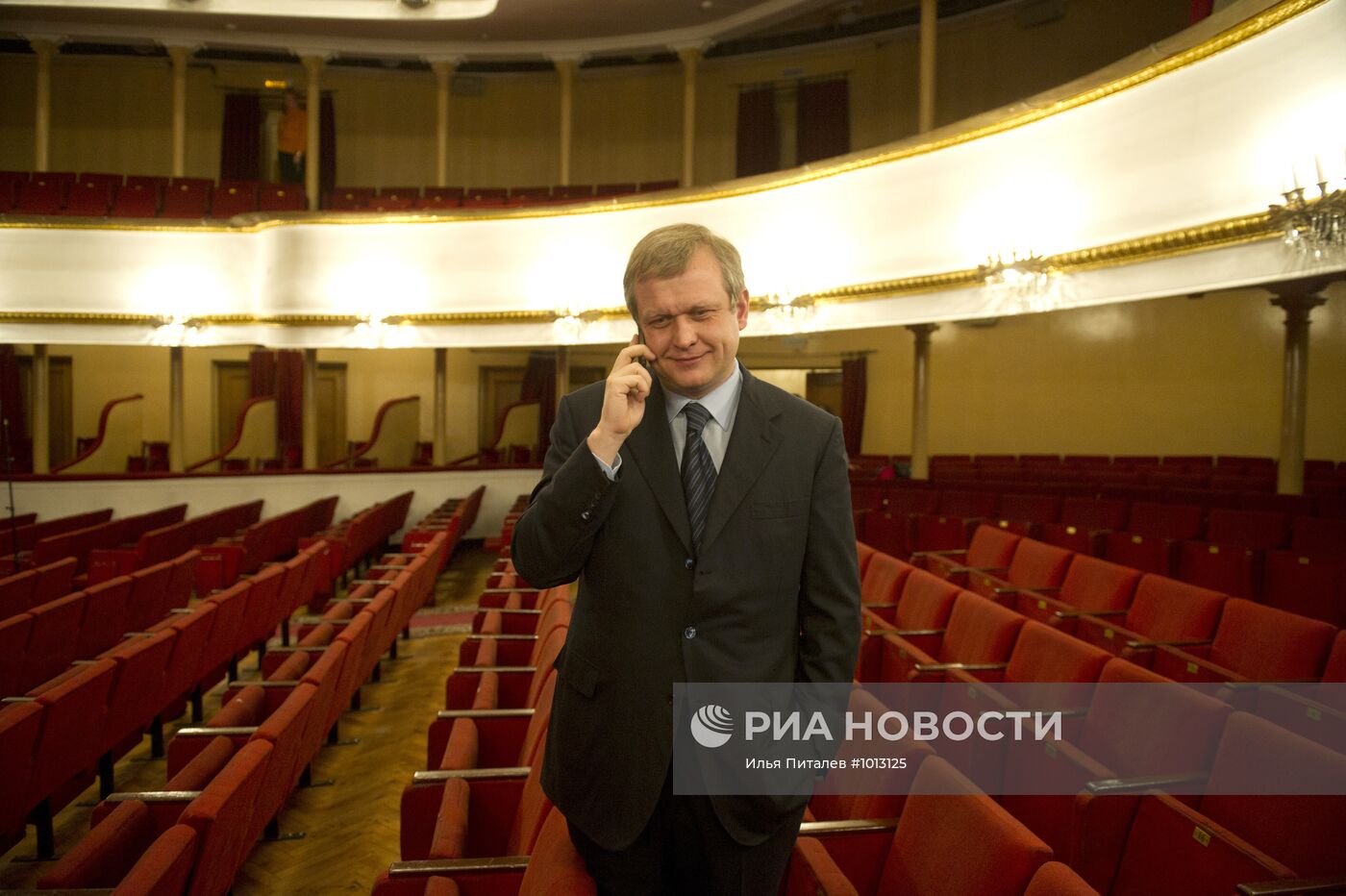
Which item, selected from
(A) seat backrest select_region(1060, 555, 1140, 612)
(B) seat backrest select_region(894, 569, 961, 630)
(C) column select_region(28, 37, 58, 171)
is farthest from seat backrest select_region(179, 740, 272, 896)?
(C) column select_region(28, 37, 58, 171)

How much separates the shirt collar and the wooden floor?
1.88 metres

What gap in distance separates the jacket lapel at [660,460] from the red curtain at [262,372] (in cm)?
1144

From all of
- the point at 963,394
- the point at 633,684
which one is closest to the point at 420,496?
the point at 963,394

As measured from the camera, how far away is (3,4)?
8.99m

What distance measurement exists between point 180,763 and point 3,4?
1078 cm

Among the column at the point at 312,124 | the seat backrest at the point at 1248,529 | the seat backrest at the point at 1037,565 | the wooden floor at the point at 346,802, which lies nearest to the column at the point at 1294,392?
the seat backrest at the point at 1248,529

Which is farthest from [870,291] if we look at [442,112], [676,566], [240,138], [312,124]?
[240,138]

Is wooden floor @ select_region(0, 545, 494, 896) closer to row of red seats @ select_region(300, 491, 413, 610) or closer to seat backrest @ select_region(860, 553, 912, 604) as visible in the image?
row of red seats @ select_region(300, 491, 413, 610)

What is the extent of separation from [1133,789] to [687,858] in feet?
3.86

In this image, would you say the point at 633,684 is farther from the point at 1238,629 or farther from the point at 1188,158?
the point at 1188,158

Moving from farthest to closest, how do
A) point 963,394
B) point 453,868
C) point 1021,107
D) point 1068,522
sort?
point 963,394
point 1068,522
point 1021,107
point 453,868

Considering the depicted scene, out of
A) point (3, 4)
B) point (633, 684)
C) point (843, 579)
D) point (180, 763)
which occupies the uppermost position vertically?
point (3, 4)

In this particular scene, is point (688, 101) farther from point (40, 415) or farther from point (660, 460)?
point (660, 460)

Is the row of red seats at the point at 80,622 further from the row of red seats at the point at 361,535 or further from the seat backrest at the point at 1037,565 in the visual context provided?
the seat backrest at the point at 1037,565
